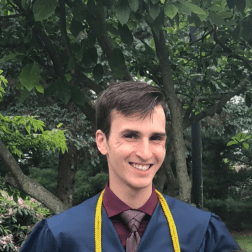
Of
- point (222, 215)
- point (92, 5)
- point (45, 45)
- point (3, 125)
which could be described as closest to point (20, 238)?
point (3, 125)

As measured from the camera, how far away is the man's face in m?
1.82

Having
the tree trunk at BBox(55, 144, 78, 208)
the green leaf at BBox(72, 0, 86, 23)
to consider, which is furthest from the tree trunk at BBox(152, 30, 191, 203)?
the tree trunk at BBox(55, 144, 78, 208)

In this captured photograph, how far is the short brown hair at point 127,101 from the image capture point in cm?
188

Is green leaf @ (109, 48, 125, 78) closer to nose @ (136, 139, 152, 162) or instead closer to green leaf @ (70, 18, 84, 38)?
green leaf @ (70, 18, 84, 38)

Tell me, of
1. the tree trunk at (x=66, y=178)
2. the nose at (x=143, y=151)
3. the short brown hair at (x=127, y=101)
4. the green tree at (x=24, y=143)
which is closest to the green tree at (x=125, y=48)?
the green tree at (x=24, y=143)

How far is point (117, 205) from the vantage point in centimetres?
191

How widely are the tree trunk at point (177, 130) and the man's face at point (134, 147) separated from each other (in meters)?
2.34

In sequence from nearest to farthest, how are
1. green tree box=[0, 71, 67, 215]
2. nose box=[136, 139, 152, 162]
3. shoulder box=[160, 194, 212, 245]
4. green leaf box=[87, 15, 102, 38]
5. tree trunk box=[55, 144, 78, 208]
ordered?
1. nose box=[136, 139, 152, 162]
2. shoulder box=[160, 194, 212, 245]
3. green leaf box=[87, 15, 102, 38]
4. green tree box=[0, 71, 67, 215]
5. tree trunk box=[55, 144, 78, 208]

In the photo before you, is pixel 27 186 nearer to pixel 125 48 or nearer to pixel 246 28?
pixel 125 48

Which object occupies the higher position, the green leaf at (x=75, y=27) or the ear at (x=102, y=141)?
the green leaf at (x=75, y=27)

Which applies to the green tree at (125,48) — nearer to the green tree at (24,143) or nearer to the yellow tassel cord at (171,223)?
the green tree at (24,143)

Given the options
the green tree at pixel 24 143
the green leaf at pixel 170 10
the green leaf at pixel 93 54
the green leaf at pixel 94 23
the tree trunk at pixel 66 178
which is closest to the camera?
the green leaf at pixel 170 10

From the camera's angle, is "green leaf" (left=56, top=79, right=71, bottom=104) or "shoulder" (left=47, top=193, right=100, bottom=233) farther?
"green leaf" (left=56, top=79, right=71, bottom=104)

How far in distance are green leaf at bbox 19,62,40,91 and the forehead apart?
127cm
